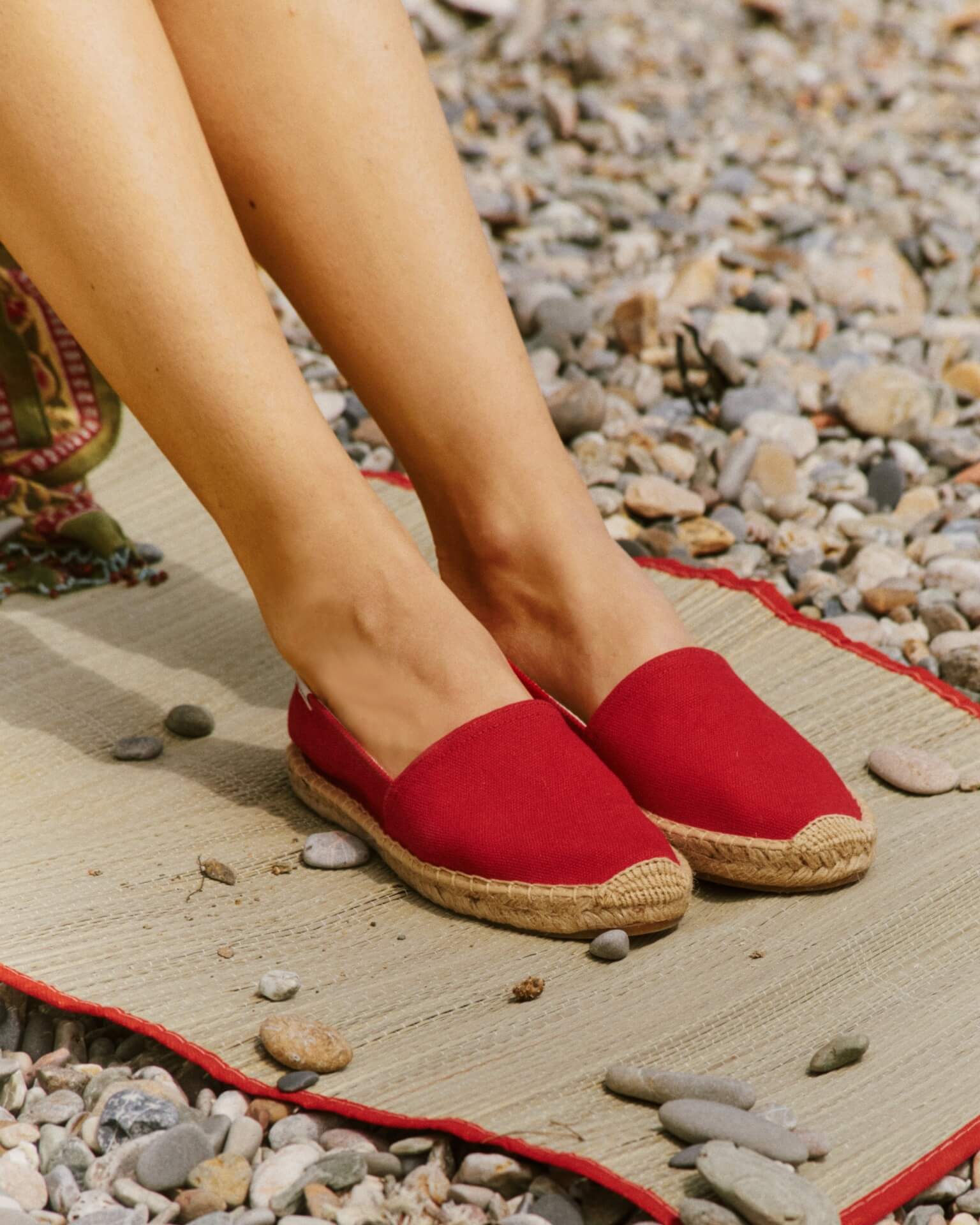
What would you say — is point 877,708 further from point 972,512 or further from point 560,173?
point 560,173

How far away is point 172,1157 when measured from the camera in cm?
98

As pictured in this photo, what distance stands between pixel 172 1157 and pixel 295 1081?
0.10 m

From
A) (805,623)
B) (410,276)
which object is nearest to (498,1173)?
(410,276)

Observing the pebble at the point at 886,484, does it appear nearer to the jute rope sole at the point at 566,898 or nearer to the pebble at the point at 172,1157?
the jute rope sole at the point at 566,898

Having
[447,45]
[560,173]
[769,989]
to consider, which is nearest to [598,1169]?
[769,989]

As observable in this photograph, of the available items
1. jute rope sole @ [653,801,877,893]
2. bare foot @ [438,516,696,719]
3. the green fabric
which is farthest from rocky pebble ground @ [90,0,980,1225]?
the green fabric

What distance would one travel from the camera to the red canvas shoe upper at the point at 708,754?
4.01 ft

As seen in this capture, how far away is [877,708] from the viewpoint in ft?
5.08

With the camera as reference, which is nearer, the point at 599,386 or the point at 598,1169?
the point at 598,1169

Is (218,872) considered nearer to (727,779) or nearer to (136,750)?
(136,750)

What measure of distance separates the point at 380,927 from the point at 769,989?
325 millimetres

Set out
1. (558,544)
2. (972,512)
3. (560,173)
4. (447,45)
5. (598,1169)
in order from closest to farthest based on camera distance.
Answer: (598,1169) < (558,544) < (972,512) < (560,173) < (447,45)

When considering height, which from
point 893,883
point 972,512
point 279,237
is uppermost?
point 279,237

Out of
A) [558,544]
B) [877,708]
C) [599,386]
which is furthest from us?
[599,386]
